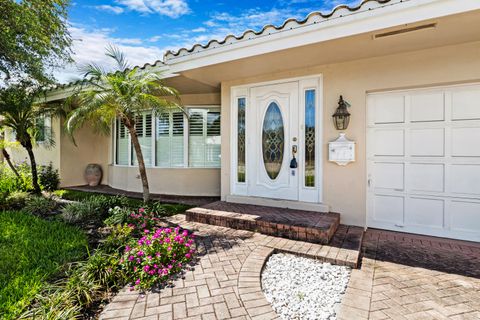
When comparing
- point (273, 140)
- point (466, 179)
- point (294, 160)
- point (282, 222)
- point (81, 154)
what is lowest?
point (282, 222)

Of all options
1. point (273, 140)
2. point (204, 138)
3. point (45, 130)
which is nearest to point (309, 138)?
point (273, 140)

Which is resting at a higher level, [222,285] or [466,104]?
[466,104]

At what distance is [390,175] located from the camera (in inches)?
189

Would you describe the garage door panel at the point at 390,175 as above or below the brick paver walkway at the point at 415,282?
above

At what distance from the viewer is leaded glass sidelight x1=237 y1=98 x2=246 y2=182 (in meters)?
6.12

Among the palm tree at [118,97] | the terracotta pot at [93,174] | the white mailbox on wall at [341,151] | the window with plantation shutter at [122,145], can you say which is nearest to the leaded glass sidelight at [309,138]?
the white mailbox on wall at [341,151]

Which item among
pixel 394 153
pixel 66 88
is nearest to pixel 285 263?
pixel 394 153

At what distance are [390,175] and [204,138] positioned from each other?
543 centimetres

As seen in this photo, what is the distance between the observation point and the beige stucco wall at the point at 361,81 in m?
4.15

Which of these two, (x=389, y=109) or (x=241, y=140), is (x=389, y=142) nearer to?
(x=389, y=109)

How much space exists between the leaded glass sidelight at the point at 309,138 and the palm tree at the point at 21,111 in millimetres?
8275

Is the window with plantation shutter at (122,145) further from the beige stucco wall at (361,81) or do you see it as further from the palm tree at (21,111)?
the beige stucco wall at (361,81)

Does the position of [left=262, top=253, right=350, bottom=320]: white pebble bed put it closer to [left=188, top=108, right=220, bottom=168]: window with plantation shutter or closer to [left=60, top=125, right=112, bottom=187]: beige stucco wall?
[left=188, top=108, right=220, bottom=168]: window with plantation shutter

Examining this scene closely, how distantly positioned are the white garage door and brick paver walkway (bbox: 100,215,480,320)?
0.50 m
